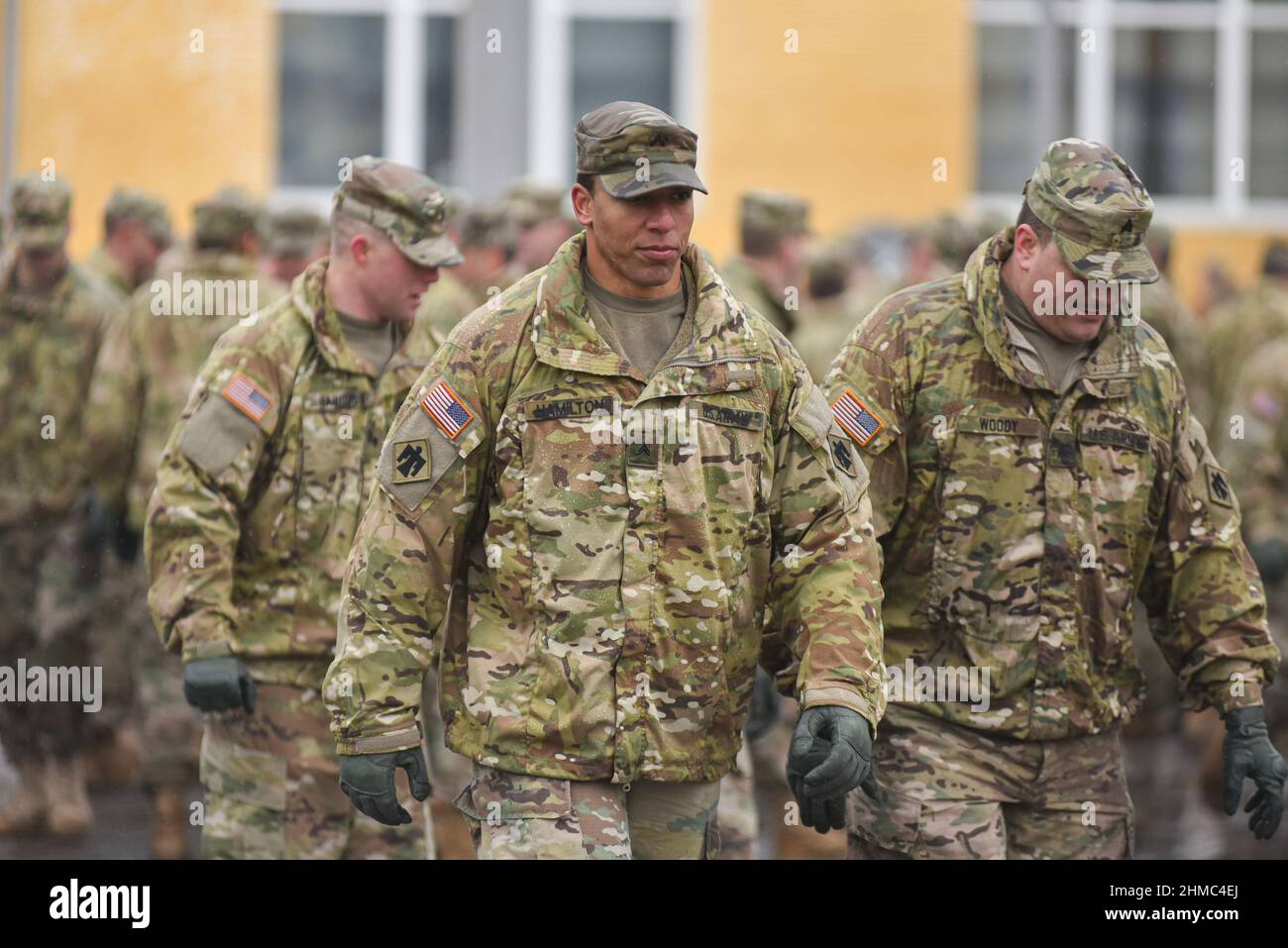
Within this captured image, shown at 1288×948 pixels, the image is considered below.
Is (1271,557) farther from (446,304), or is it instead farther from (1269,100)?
(1269,100)

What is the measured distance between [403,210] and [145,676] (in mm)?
3096

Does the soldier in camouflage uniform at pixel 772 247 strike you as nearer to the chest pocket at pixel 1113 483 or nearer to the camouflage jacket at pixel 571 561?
the chest pocket at pixel 1113 483

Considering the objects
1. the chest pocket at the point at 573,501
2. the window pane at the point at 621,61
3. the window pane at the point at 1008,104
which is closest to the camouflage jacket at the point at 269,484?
the chest pocket at the point at 573,501

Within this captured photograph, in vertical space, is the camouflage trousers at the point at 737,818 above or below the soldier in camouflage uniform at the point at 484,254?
below

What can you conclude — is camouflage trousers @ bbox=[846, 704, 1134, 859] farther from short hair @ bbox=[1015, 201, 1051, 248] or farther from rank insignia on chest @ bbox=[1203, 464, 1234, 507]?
short hair @ bbox=[1015, 201, 1051, 248]

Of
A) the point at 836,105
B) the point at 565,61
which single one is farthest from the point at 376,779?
the point at 836,105

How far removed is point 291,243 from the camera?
10.0 meters

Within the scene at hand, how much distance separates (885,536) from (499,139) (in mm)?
10882

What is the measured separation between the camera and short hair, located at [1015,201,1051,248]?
17.8 feet

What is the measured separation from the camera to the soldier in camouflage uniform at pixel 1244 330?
11.9 meters

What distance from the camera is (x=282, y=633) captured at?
6141mm
